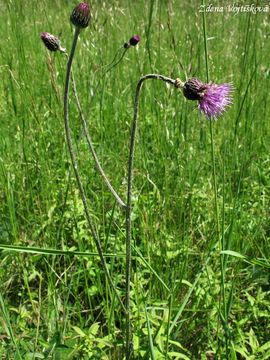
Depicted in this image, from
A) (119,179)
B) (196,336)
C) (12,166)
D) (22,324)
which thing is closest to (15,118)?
(12,166)

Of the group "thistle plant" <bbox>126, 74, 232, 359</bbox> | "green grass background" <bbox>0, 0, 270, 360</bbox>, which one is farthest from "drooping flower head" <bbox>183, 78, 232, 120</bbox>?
"green grass background" <bbox>0, 0, 270, 360</bbox>

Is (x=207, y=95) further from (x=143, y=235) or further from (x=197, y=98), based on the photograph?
(x=143, y=235)

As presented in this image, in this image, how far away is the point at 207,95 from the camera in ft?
2.75

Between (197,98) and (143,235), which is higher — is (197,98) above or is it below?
above

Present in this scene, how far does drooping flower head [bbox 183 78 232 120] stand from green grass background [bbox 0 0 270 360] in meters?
0.21

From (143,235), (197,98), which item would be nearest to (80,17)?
(197,98)

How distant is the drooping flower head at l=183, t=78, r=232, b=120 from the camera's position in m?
0.80

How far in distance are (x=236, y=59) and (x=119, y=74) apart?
0.77 m

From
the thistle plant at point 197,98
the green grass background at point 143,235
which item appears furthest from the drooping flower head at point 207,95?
the green grass background at point 143,235

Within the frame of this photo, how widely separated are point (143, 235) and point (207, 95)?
579mm

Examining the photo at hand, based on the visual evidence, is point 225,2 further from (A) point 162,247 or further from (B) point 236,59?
(A) point 162,247

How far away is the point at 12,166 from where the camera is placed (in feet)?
5.29

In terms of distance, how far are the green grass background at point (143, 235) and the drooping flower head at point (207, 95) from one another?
212 mm

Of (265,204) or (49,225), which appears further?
(265,204)
